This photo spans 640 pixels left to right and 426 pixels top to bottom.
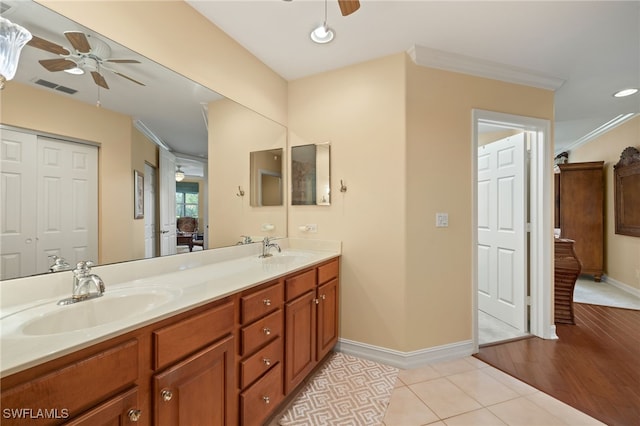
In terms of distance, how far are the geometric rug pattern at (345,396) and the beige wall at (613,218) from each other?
168 inches

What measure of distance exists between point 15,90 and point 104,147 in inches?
13.4

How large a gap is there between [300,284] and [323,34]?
1676 millimetres

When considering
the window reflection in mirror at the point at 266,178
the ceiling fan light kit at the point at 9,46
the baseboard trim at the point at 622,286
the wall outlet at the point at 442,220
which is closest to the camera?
the ceiling fan light kit at the point at 9,46

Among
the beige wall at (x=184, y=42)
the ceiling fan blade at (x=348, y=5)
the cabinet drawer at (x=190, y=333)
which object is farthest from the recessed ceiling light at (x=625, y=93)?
the cabinet drawer at (x=190, y=333)

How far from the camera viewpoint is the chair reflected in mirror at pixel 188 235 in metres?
1.69

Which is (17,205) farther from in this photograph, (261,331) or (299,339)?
(299,339)

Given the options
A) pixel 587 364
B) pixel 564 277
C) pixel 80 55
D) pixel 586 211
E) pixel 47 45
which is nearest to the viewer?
pixel 47 45

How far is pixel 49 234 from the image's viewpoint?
111 centimetres

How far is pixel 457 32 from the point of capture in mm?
1856

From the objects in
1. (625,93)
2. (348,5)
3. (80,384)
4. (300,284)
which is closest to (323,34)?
(348,5)

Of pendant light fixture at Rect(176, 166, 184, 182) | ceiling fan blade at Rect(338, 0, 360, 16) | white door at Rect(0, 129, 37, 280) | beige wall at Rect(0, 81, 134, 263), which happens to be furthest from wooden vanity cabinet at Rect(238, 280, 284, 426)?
ceiling fan blade at Rect(338, 0, 360, 16)

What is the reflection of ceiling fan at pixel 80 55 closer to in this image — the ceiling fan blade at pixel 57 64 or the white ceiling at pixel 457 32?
the ceiling fan blade at pixel 57 64

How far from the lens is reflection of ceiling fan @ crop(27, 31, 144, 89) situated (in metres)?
1.10

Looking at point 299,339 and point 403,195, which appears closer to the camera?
point 299,339
